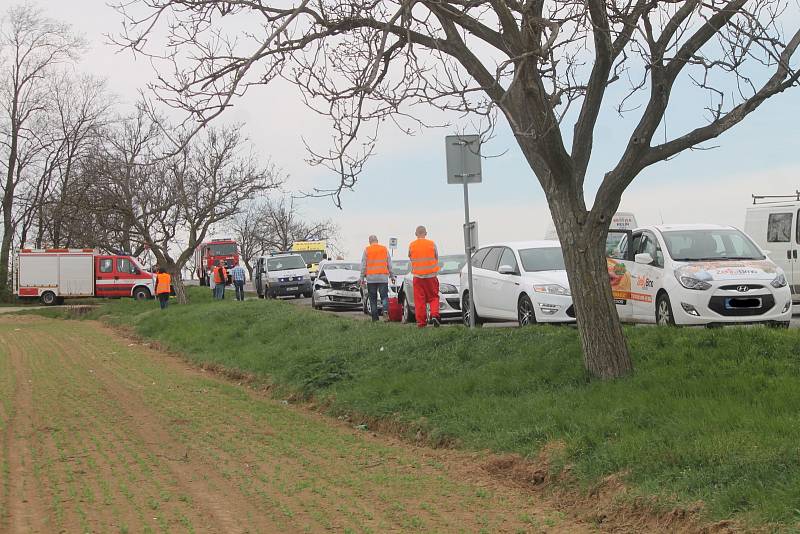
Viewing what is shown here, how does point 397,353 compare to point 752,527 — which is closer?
point 752,527

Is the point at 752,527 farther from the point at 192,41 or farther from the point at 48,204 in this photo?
the point at 48,204

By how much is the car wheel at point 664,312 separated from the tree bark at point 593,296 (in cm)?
399

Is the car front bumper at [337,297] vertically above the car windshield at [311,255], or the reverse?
the car windshield at [311,255]

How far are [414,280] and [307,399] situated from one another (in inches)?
170

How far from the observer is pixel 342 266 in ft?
102

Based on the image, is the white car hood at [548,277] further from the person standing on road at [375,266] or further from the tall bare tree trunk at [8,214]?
the tall bare tree trunk at [8,214]

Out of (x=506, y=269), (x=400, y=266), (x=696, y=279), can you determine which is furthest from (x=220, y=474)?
(x=400, y=266)

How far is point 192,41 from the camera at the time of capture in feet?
36.1

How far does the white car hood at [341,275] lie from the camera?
29953mm

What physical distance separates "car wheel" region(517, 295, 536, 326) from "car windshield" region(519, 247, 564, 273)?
23.3 inches

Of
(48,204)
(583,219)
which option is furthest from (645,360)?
(48,204)

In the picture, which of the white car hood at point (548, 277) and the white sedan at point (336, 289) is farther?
the white sedan at point (336, 289)

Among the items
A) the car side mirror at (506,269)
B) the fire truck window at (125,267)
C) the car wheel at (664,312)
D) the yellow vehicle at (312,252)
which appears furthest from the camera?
the fire truck window at (125,267)

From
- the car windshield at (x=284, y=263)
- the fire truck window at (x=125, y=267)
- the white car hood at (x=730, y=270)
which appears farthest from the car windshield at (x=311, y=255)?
the white car hood at (x=730, y=270)
